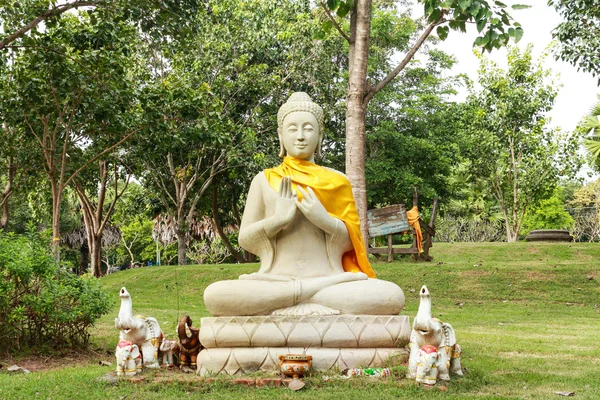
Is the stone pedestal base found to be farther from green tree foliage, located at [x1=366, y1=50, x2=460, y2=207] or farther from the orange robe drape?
green tree foliage, located at [x1=366, y1=50, x2=460, y2=207]

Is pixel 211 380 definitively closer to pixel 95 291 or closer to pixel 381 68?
pixel 95 291

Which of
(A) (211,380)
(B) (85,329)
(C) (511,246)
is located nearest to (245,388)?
(A) (211,380)

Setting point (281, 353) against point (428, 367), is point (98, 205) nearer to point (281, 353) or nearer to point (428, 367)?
point (281, 353)

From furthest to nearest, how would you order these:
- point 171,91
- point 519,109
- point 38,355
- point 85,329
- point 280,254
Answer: point 519,109 → point 171,91 → point 85,329 → point 38,355 → point 280,254

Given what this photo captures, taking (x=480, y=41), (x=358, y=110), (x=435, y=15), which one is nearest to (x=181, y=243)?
(x=358, y=110)

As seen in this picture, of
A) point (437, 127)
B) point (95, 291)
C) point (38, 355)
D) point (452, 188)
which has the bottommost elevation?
point (38, 355)

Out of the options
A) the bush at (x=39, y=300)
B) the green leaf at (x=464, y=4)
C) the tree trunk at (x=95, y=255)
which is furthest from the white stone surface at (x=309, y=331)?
the tree trunk at (x=95, y=255)

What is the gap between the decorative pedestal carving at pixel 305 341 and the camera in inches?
245

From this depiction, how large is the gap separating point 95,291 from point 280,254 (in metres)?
2.85

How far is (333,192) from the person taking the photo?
7.32 metres

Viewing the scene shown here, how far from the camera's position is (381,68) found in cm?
2689

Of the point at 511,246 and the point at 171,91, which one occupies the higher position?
the point at 171,91

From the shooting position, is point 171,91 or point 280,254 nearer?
point 280,254

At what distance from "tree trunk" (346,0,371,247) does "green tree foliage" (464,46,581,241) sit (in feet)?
50.1
